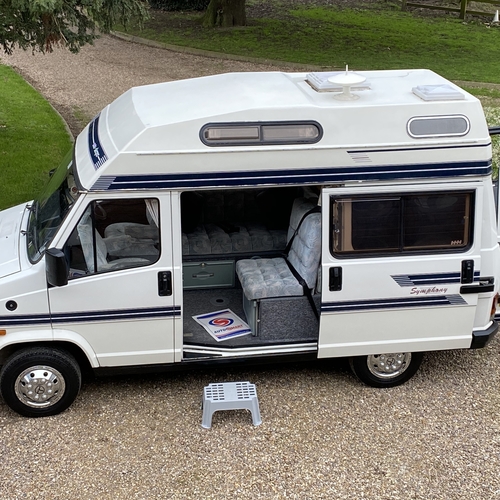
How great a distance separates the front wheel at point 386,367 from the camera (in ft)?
22.5

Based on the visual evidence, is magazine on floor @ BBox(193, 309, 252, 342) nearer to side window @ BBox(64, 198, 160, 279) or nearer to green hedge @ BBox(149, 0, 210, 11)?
side window @ BBox(64, 198, 160, 279)

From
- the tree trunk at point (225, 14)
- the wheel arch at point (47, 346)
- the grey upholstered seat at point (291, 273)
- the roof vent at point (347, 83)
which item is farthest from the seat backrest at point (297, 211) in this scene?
the tree trunk at point (225, 14)

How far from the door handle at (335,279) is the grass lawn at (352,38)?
1341cm

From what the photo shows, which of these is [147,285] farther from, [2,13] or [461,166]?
[2,13]

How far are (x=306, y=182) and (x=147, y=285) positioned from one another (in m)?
1.54

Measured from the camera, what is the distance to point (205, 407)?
21.0ft

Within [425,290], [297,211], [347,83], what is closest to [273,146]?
[347,83]

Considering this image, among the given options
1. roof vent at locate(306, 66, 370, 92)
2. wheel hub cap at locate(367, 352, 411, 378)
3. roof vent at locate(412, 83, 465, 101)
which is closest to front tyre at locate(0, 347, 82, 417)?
wheel hub cap at locate(367, 352, 411, 378)

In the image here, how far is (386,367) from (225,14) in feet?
62.1

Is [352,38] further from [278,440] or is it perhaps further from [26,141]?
[278,440]

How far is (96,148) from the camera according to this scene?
247 inches

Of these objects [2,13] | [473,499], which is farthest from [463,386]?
[2,13]

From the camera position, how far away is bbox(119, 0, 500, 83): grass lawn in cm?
1991

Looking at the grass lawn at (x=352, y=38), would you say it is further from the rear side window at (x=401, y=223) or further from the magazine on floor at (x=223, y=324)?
the magazine on floor at (x=223, y=324)
